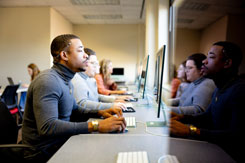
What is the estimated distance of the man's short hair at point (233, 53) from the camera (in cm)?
55

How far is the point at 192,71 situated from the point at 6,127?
1.19m

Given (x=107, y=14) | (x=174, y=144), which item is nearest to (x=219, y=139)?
(x=174, y=144)

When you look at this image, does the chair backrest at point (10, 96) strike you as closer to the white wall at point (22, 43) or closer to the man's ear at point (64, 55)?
the white wall at point (22, 43)

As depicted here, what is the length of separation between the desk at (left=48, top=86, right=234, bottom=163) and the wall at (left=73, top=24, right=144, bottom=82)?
4835 millimetres

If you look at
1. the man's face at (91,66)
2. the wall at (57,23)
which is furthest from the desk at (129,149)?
the wall at (57,23)

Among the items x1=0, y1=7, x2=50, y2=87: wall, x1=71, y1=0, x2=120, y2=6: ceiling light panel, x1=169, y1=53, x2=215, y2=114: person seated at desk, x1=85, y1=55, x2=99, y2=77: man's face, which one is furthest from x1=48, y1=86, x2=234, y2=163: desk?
x1=0, y1=7, x2=50, y2=87: wall

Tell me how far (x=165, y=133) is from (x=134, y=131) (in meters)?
0.17

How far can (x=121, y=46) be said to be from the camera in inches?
236

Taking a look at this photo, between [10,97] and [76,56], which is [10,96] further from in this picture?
[76,56]

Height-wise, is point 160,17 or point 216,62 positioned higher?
point 160,17

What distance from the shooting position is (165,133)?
36.6 inches

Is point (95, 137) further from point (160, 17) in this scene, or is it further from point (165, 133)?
point (160, 17)

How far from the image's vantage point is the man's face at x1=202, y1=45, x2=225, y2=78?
64 centimetres

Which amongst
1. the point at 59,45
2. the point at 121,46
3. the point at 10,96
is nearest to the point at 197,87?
the point at 59,45
